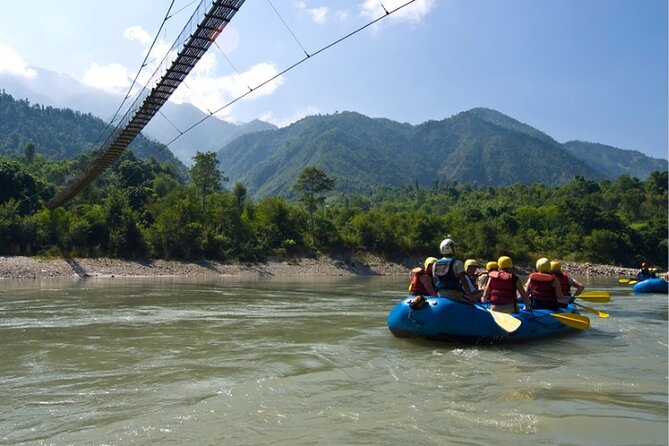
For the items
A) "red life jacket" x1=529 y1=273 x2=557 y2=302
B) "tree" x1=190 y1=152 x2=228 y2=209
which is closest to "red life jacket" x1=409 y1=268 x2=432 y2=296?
"red life jacket" x1=529 y1=273 x2=557 y2=302

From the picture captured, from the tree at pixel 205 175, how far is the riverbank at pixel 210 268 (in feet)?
44.6

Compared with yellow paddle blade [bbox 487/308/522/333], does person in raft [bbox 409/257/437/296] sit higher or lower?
higher

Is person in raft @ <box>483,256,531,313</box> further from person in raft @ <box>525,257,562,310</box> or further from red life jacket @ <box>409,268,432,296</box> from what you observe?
red life jacket @ <box>409,268,432,296</box>

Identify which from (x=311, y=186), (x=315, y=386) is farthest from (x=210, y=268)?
(x=315, y=386)

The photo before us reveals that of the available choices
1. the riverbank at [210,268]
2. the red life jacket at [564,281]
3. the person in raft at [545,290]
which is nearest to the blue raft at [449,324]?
the person in raft at [545,290]

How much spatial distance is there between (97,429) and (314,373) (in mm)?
3044

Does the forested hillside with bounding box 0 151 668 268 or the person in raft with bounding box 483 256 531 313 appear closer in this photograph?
the person in raft with bounding box 483 256 531 313

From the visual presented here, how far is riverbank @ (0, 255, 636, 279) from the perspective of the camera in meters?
33.8

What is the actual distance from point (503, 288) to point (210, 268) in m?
34.4

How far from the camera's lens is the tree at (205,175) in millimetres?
54562

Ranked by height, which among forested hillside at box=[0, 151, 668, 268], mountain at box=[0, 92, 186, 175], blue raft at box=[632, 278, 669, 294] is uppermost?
mountain at box=[0, 92, 186, 175]

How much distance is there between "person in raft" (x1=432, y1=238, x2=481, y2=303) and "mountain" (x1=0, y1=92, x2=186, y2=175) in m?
151

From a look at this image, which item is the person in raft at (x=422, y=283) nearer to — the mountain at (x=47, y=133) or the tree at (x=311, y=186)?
the tree at (x=311, y=186)

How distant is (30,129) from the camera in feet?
566
